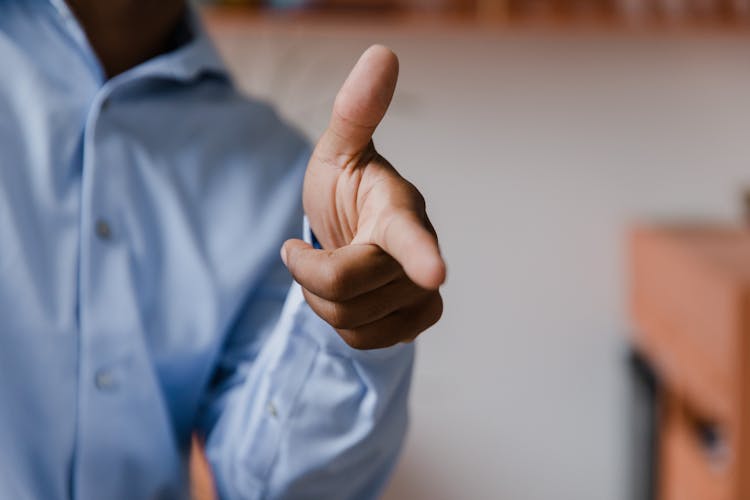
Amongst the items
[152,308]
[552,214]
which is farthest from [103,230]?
[552,214]

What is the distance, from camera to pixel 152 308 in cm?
61

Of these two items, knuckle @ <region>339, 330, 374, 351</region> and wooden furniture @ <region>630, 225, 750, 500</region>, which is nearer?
knuckle @ <region>339, 330, 374, 351</region>

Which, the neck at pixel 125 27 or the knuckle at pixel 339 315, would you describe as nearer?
the knuckle at pixel 339 315

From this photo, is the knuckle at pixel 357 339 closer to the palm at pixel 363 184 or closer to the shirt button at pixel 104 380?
the palm at pixel 363 184

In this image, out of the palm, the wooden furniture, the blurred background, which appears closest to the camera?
the palm

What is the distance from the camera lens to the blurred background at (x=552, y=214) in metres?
1.58

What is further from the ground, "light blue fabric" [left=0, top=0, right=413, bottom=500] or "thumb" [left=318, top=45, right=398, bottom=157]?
"thumb" [left=318, top=45, right=398, bottom=157]

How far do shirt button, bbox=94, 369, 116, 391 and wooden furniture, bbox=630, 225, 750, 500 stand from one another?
842 mm

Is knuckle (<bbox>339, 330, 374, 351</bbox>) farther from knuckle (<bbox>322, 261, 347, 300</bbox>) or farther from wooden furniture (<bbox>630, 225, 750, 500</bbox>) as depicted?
wooden furniture (<bbox>630, 225, 750, 500</bbox>)

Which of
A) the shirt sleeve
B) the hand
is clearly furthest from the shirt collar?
the hand

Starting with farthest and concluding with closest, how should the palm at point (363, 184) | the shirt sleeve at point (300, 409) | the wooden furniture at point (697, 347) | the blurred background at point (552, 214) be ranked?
the blurred background at point (552, 214)
the wooden furniture at point (697, 347)
the shirt sleeve at point (300, 409)
the palm at point (363, 184)

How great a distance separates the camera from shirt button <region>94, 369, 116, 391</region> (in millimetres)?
562

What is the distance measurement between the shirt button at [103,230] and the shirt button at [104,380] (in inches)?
3.3

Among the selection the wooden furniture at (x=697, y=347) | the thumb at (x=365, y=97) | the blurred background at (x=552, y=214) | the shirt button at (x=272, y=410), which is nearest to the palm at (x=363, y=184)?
the thumb at (x=365, y=97)
